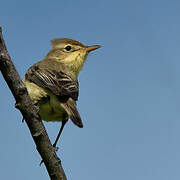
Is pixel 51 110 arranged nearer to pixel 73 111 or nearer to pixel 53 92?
pixel 53 92

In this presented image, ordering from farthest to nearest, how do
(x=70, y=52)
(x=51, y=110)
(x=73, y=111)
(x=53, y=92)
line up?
1. (x=70, y=52)
2. (x=51, y=110)
3. (x=53, y=92)
4. (x=73, y=111)

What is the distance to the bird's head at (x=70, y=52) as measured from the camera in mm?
7945

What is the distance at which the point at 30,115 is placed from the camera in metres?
4.16

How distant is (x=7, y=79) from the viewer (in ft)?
12.5

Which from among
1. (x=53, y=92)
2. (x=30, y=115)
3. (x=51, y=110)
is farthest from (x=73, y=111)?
(x=30, y=115)

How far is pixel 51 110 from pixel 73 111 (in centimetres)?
62

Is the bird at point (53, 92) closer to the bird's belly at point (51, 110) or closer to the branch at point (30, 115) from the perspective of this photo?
the bird's belly at point (51, 110)

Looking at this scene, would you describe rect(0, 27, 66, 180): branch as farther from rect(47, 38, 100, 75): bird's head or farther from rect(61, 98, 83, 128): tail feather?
rect(47, 38, 100, 75): bird's head

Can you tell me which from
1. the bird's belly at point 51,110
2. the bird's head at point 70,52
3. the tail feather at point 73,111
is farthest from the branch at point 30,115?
the bird's head at point 70,52

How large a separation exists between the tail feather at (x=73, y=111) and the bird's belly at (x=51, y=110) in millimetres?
153

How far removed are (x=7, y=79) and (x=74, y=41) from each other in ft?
15.4

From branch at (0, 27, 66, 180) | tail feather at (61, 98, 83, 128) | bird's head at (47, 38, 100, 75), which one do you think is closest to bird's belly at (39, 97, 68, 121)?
tail feather at (61, 98, 83, 128)

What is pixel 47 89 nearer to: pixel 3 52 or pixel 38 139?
pixel 38 139

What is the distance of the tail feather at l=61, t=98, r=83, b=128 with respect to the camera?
4844 millimetres
